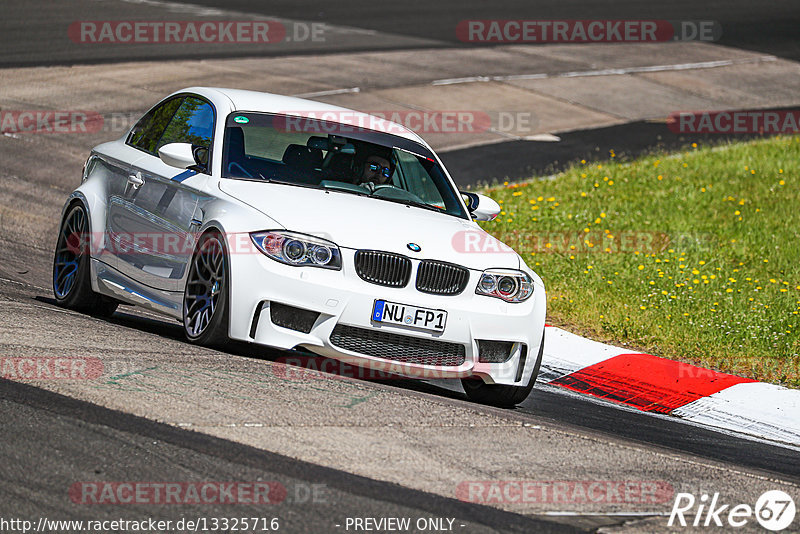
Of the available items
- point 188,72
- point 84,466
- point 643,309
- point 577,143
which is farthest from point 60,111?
point 84,466

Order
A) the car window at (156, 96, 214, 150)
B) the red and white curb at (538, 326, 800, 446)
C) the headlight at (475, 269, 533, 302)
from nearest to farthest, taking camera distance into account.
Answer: the headlight at (475, 269, 533, 302), the car window at (156, 96, 214, 150), the red and white curb at (538, 326, 800, 446)

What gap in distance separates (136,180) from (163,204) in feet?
1.65

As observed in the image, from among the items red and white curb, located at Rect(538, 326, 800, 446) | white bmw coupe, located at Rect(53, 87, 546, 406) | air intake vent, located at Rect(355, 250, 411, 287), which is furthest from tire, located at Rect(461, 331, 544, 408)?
red and white curb, located at Rect(538, 326, 800, 446)

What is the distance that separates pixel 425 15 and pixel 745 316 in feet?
69.6

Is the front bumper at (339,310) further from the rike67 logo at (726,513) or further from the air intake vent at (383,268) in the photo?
the rike67 logo at (726,513)

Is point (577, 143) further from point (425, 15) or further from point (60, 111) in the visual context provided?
point (425, 15)

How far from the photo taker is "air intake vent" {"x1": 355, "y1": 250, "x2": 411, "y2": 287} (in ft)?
22.8

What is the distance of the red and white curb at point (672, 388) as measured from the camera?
8.27 metres

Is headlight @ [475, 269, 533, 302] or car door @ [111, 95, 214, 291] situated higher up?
car door @ [111, 95, 214, 291]

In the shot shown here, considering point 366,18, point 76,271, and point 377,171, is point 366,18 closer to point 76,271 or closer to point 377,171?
point 76,271

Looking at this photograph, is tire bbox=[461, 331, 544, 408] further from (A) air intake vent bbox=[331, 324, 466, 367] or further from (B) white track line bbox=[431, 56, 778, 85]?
(B) white track line bbox=[431, 56, 778, 85]

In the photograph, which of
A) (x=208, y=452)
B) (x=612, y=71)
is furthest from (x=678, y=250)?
(x=612, y=71)

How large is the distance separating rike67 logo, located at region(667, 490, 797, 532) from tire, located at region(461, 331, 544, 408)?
2003mm

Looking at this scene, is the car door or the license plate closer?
the license plate
